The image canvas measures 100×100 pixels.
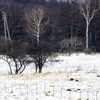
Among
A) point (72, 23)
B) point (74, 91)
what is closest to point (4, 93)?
point (74, 91)

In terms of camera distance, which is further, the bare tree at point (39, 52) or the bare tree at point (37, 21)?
the bare tree at point (37, 21)

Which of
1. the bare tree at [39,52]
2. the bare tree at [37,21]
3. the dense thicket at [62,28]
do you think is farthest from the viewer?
the dense thicket at [62,28]

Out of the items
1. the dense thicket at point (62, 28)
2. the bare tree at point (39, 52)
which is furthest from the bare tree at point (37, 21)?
the bare tree at point (39, 52)

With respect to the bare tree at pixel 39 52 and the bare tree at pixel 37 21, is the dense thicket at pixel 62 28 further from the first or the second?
the bare tree at pixel 39 52

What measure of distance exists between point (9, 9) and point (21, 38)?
9.21 m

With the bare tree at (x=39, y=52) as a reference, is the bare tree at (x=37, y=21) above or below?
above

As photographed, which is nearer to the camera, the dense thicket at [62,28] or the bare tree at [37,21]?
the bare tree at [37,21]

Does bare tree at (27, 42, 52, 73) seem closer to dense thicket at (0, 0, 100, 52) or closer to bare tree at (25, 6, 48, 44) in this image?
bare tree at (25, 6, 48, 44)

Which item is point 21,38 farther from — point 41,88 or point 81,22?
point 41,88

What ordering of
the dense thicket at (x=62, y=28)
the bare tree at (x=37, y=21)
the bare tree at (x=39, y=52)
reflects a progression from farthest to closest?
the dense thicket at (x=62, y=28)
the bare tree at (x=37, y=21)
the bare tree at (x=39, y=52)

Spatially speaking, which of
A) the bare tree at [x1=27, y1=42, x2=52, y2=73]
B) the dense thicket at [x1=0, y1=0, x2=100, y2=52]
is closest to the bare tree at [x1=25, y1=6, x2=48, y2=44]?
the dense thicket at [x1=0, y1=0, x2=100, y2=52]

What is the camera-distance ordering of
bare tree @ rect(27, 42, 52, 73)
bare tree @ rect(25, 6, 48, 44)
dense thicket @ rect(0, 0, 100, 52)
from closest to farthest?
bare tree @ rect(27, 42, 52, 73) < bare tree @ rect(25, 6, 48, 44) < dense thicket @ rect(0, 0, 100, 52)

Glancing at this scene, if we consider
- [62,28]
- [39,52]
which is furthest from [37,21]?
[39,52]

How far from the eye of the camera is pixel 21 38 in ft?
156
